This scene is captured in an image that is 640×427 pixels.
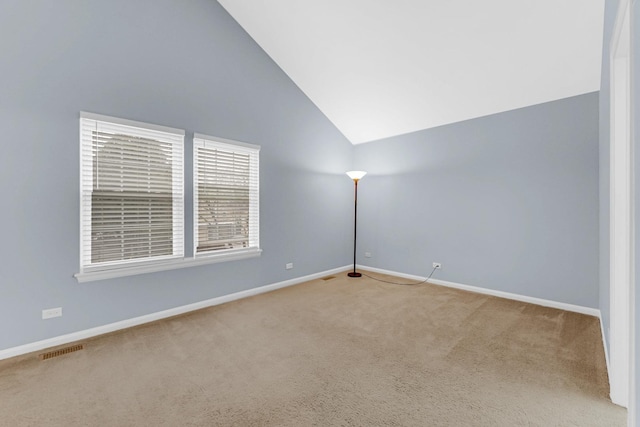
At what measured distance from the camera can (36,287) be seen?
2.52m

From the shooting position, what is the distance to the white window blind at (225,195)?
3.55 meters

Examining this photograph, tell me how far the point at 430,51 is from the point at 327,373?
3532 mm

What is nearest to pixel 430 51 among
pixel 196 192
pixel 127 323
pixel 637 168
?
pixel 637 168

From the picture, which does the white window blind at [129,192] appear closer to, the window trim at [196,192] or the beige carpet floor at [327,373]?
the window trim at [196,192]

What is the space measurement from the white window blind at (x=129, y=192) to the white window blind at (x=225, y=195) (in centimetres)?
23

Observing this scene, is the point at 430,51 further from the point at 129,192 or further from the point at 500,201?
the point at 129,192

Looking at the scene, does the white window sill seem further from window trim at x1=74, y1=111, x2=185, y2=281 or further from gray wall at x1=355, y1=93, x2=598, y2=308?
gray wall at x1=355, y1=93, x2=598, y2=308

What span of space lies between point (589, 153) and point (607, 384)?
254 centimetres

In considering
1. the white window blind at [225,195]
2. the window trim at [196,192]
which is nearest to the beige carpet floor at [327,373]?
the window trim at [196,192]

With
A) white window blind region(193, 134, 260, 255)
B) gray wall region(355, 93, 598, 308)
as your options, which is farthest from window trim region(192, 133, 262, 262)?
gray wall region(355, 93, 598, 308)

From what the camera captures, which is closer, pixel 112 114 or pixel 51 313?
A: pixel 51 313

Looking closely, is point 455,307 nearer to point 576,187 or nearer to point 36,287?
point 576,187

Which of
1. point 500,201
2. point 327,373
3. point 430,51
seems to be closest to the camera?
point 327,373

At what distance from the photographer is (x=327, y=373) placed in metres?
2.19
